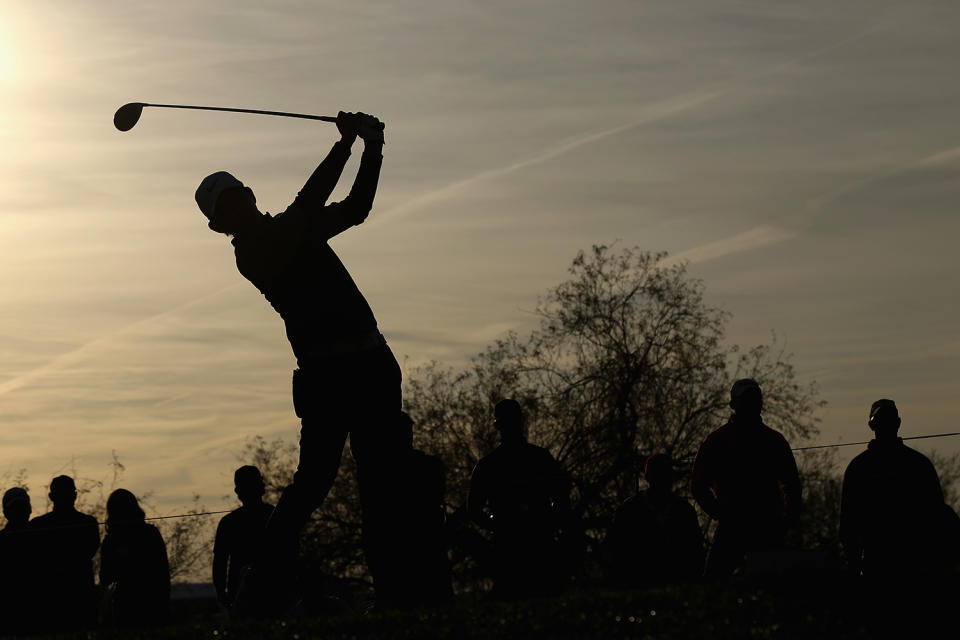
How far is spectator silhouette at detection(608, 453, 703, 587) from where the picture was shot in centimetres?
945

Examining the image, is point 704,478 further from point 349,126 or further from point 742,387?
point 349,126

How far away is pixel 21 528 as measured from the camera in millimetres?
9977

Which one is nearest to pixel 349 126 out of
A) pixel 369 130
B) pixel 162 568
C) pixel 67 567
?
pixel 369 130

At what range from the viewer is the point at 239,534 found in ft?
30.7

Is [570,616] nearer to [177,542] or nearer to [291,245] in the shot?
[291,245]

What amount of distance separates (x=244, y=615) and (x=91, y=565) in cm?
237

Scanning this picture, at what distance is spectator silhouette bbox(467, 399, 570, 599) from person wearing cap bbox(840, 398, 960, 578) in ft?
6.25

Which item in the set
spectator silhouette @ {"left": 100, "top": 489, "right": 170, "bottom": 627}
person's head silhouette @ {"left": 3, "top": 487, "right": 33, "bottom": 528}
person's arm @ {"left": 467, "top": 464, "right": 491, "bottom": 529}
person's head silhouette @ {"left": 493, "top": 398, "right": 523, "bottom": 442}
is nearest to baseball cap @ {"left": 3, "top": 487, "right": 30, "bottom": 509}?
person's head silhouette @ {"left": 3, "top": 487, "right": 33, "bottom": 528}

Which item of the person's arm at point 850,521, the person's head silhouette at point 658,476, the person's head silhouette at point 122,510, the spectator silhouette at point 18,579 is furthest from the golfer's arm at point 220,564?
the person's arm at point 850,521

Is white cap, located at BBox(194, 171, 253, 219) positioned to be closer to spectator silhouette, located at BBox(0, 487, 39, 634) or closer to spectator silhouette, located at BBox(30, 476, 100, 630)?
spectator silhouette, located at BBox(30, 476, 100, 630)

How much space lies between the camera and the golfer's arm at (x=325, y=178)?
6.90 meters

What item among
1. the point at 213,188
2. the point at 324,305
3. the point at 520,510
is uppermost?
the point at 213,188

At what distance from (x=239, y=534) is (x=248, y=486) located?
36 centimetres

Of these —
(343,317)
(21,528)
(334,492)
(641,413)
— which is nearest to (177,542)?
(334,492)
